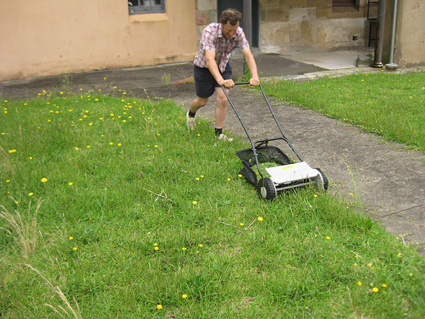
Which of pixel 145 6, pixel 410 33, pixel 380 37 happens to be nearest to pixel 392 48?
pixel 380 37

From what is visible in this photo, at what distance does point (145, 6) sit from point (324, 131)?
6955mm

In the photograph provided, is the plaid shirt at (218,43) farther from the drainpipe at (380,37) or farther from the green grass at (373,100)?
the drainpipe at (380,37)

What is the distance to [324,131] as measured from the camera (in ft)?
19.2

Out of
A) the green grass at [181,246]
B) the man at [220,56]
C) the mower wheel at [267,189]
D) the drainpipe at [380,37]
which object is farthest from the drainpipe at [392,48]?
the mower wheel at [267,189]

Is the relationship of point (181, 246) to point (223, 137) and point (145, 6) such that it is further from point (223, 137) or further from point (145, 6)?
point (145, 6)

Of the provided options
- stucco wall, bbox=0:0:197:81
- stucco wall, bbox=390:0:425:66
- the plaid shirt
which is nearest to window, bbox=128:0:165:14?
stucco wall, bbox=0:0:197:81

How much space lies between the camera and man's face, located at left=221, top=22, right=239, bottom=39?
4664 mm

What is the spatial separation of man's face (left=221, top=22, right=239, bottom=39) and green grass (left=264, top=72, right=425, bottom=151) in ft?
7.77

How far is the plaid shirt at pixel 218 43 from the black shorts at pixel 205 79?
85mm

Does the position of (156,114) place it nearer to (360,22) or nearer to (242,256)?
(242,256)

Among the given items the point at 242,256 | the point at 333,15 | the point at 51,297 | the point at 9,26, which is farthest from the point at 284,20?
the point at 51,297

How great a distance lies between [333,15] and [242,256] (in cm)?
1151

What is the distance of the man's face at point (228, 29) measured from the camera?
4664 mm

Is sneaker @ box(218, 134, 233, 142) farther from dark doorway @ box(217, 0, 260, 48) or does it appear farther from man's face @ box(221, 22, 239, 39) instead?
dark doorway @ box(217, 0, 260, 48)
